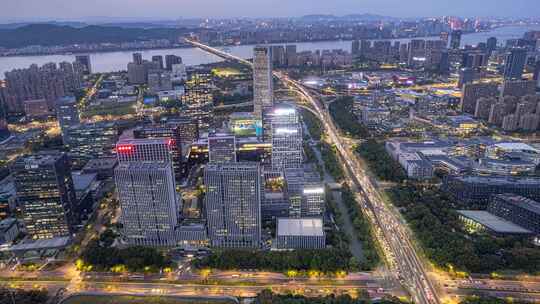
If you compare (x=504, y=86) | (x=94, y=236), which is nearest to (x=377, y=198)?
(x=94, y=236)

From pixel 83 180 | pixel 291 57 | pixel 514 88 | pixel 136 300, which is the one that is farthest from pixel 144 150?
pixel 291 57

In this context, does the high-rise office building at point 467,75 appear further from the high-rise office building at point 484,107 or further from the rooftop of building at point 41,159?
the rooftop of building at point 41,159

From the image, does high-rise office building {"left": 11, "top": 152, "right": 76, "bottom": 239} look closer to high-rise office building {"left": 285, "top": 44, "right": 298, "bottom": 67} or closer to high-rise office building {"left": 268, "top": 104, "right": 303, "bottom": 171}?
high-rise office building {"left": 268, "top": 104, "right": 303, "bottom": 171}

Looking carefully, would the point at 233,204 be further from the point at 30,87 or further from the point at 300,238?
the point at 30,87

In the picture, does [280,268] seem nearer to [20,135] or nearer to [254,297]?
[254,297]

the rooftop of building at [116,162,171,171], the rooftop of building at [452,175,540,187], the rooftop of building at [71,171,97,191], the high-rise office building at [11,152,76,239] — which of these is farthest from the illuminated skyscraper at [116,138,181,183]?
the rooftop of building at [452,175,540,187]

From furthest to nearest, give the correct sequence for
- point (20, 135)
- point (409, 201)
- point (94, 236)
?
point (20, 135) → point (409, 201) → point (94, 236)
